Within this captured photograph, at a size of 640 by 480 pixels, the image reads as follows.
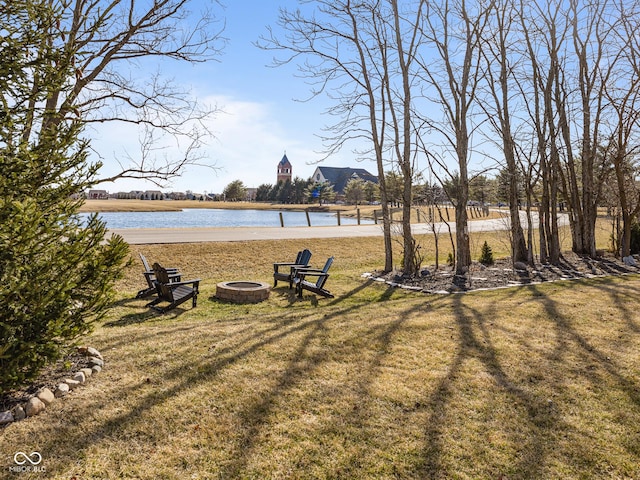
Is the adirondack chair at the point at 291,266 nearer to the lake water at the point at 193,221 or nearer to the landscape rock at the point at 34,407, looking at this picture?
the landscape rock at the point at 34,407

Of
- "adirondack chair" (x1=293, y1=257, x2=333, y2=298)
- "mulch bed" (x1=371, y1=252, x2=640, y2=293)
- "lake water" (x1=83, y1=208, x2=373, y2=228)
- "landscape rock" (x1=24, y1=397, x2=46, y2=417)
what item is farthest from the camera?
"lake water" (x1=83, y1=208, x2=373, y2=228)

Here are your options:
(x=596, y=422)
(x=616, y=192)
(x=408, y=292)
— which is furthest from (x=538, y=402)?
(x=616, y=192)

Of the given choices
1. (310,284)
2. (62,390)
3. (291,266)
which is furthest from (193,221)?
(62,390)

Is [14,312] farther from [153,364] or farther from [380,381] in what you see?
[380,381]

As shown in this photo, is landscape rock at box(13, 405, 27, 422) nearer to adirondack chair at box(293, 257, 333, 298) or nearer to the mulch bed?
adirondack chair at box(293, 257, 333, 298)

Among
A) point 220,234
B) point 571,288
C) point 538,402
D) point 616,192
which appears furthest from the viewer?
point 220,234

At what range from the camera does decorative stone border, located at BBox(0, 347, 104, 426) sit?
10.8 ft

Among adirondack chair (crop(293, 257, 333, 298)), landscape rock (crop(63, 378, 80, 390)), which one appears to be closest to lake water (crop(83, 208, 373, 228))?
adirondack chair (crop(293, 257, 333, 298))

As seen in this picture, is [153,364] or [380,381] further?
[153,364]

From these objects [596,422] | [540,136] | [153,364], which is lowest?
[596,422]

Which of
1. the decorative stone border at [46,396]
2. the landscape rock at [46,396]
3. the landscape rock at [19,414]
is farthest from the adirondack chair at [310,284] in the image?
the landscape rock at [19,414]

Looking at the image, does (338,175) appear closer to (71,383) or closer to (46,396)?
(71,383)

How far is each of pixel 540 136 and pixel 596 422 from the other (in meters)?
10.2

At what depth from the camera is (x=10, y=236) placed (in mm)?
2941
